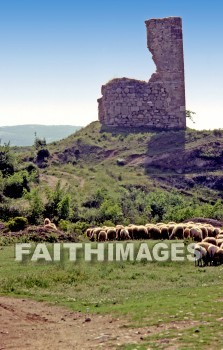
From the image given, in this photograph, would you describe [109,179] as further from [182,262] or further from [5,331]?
[5,331]

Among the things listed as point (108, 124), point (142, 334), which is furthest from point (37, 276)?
point (108, 124)

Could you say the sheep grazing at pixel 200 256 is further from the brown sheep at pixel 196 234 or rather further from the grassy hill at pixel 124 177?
the grassy hill at pixel 124 177

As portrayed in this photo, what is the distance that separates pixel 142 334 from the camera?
42.8 feet

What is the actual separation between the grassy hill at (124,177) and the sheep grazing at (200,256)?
15.6 metres

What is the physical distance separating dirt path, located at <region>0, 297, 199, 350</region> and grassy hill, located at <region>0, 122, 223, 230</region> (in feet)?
73.4

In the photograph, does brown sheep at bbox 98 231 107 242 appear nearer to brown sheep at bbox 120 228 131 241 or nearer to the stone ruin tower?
brown sheep at bbox 120 228 131 241

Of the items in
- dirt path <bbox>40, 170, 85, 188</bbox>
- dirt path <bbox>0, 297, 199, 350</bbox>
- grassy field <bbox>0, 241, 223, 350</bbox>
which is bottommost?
dirt path <bbox>0, 297, 199, 350</bbox>

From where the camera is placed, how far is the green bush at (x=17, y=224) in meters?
33.7

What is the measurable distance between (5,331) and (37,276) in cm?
660

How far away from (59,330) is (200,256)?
9466mm

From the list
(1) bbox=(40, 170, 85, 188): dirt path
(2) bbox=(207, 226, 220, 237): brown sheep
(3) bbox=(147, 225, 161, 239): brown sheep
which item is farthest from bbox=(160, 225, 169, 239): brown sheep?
(1) bbox=(40, 170, 85, 188): dirt path

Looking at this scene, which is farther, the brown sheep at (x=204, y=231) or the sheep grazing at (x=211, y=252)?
the brown sheep at (x=204, y=231)

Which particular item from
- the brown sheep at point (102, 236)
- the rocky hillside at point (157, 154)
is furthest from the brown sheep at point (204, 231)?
the rocky hillside at point (157, 154)

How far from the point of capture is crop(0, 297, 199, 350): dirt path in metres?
12.6
